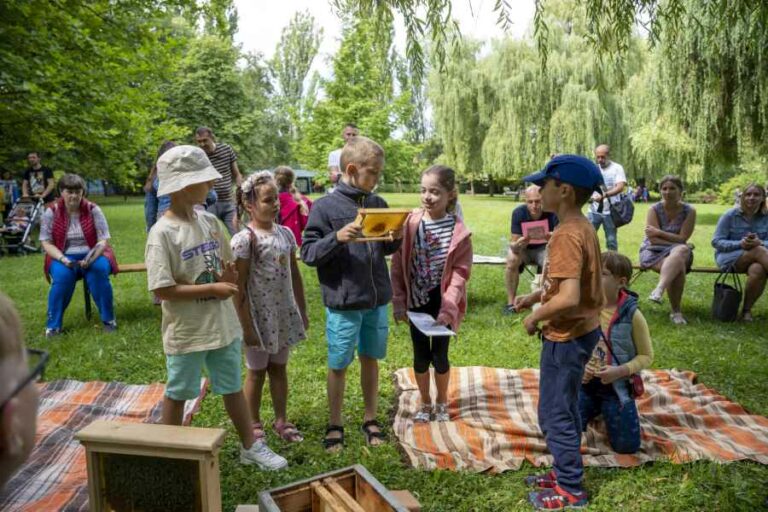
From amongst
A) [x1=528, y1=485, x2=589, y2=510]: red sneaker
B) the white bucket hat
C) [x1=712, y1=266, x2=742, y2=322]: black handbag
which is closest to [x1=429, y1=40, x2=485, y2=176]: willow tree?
[x1=712, y1=266, x2=742, y2=322]: black handbag

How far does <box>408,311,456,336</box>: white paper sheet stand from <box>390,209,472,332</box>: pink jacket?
7cm

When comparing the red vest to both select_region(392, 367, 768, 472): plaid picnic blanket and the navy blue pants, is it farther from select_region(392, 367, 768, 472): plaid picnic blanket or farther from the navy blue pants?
the navy blue pants

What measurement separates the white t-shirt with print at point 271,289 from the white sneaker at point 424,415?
1.01 meters

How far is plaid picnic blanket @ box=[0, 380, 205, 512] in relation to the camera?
2.87 m

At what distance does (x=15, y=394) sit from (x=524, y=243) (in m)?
5.97

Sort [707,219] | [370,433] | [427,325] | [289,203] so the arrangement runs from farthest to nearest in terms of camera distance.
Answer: [707,219]
[289,203]
[370,433]
[427,325]

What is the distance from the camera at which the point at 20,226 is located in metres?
11.5

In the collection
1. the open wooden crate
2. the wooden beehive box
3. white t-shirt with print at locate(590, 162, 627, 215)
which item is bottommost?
the open wooden crate

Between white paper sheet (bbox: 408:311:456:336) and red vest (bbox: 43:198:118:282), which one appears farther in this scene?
red vest (bbox: 43:198:118:282)

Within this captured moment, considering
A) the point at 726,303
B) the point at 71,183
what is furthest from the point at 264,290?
the point at 726,303

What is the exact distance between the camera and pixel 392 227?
10.2 ft

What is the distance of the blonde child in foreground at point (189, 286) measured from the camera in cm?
269

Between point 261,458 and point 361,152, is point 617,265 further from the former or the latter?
point 261,458

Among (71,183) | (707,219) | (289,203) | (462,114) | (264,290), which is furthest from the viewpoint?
(462,114)
